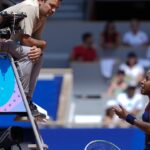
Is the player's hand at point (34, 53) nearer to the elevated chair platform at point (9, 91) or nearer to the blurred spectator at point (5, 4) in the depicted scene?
the elevated chair platform at point (9, 91)

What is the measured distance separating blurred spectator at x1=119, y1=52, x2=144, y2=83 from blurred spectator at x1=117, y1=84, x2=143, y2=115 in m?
0.82

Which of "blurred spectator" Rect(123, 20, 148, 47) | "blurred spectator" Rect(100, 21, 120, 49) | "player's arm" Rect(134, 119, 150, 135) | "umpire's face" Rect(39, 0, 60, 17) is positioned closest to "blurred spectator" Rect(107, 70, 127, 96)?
"blurred spectator" Rect(100, 21, 120, 49)

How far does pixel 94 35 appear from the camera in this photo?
18562 millimetres

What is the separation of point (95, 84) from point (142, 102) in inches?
71.9

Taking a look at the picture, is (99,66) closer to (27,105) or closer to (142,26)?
(142,26)

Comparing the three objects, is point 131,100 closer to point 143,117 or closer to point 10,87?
point 143,117

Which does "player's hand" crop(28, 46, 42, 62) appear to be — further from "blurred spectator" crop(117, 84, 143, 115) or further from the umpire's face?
"blurred spectator" crop(117, 84, 143, 115)

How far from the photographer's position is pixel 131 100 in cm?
1562

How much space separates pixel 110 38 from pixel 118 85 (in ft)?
5.28

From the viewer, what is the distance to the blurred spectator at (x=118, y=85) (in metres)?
16.2

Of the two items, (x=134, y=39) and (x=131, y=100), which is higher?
(x=134, y=39)

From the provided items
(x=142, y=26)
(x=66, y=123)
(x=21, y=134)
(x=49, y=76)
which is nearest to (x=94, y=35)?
(x=142, y=26)

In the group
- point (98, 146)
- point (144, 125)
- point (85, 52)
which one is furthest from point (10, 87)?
point (85, 52)

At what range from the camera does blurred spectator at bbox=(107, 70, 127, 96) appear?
53.2 ft
